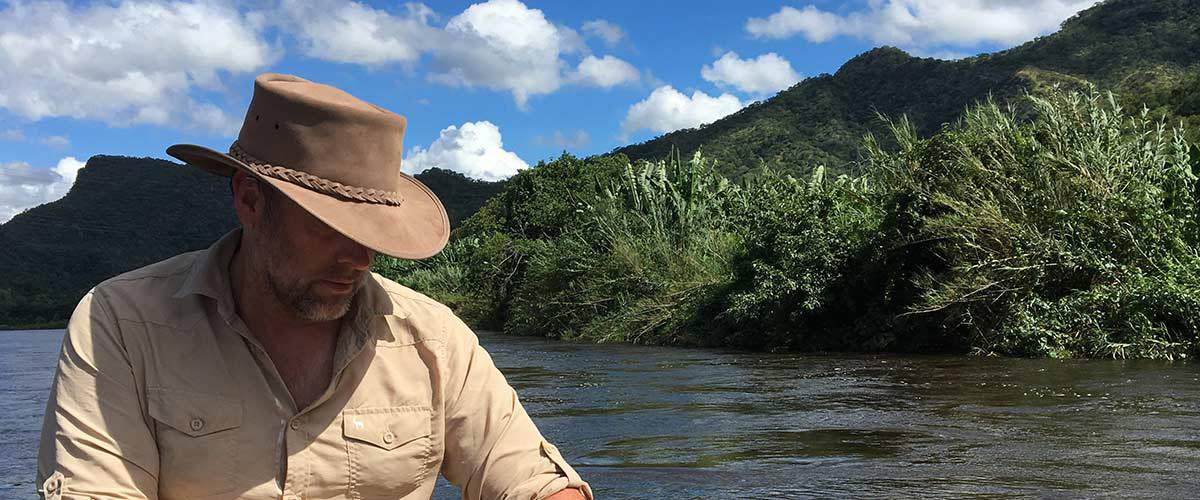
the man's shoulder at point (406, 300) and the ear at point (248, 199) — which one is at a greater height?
the ear at point (248, 199)

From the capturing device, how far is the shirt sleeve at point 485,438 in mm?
2170

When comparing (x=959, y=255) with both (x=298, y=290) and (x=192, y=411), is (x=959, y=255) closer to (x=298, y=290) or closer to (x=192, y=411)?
(x=298, y=290)

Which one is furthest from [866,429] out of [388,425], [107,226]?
[107,226]

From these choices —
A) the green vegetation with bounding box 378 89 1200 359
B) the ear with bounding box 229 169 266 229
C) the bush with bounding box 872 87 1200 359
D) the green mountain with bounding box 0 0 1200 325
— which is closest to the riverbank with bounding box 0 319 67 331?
the green mountain with bounding box 0 0 1200 325

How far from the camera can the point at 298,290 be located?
6.61 ft

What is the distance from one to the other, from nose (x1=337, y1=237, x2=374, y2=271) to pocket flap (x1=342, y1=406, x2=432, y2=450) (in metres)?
0.28

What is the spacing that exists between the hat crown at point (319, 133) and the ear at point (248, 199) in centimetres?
6

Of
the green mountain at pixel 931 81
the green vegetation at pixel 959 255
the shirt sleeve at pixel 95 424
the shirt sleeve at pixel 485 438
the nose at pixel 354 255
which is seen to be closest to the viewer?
the shirt sleeve at pixel 95 424

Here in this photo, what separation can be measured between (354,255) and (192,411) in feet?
1.25

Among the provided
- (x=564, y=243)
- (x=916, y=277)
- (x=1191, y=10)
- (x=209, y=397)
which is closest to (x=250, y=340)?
(x=209, y=397)

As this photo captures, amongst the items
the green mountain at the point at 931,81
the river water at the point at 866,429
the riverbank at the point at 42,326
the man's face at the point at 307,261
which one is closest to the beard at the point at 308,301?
the man's face at the point at 307,261

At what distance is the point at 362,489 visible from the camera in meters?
2.07

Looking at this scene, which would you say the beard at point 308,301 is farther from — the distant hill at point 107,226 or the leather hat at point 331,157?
the distant hill at point 107,226

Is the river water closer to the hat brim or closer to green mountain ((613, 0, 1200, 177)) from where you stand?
the hat brim
